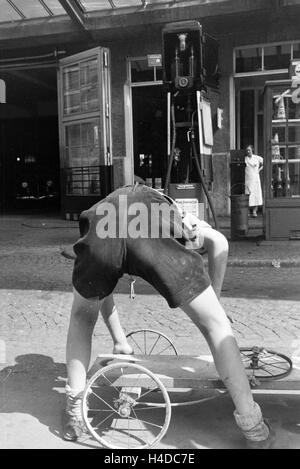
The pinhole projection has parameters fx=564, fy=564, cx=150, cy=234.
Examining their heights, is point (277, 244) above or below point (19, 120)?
below

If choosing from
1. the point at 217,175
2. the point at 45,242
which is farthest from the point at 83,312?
the point at 217,175

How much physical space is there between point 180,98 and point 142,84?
5.27 m

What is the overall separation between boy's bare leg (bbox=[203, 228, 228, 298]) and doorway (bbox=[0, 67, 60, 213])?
15.9m

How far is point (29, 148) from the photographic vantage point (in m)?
21.7

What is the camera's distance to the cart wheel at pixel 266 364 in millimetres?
3287

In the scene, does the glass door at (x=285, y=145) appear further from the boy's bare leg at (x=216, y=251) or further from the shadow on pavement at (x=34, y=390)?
the boy's bare leg at (x=216, y=251)

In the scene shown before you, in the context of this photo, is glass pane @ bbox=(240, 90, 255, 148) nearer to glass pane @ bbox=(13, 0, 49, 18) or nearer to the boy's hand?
glass pane @ bbox=(13, 0, 49, 18)

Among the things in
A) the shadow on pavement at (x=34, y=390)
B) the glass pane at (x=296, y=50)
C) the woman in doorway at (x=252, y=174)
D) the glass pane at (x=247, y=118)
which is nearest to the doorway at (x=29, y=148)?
the glass pane at (x=247, y=118)

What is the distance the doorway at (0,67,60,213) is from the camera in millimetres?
20188

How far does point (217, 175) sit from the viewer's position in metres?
13.0

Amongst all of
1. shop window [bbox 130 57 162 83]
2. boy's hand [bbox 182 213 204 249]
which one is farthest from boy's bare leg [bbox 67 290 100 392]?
shop window [bbox 130 57 162 83]

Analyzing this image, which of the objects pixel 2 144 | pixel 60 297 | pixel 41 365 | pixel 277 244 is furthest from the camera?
pixel 2 144

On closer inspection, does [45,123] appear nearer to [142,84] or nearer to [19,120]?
[19,120]
